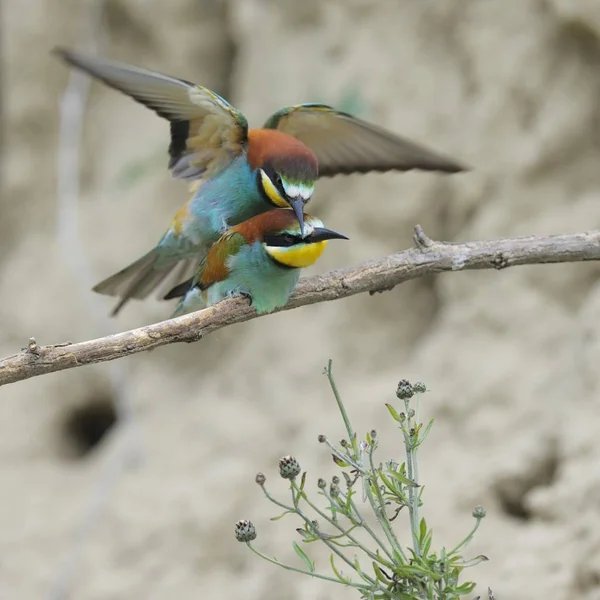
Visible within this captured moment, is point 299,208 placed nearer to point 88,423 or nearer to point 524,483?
point 524,483

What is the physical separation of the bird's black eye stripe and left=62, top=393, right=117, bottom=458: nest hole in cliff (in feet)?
5.29

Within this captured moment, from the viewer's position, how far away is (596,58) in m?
→ 2.34

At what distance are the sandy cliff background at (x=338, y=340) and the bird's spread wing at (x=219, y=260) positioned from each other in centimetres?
73

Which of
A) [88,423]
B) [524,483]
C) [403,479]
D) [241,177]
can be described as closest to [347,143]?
[241,177]

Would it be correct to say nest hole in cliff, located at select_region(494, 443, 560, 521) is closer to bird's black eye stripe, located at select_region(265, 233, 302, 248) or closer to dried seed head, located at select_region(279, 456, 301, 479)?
bird's black eye stripe, located at select_region(265, 233, 302, 248)

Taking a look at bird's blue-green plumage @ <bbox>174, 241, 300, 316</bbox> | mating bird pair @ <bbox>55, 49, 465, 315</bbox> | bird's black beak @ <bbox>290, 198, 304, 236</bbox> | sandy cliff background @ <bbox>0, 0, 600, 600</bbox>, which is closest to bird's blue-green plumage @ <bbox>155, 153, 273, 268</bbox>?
mating bird pair @ <bbox>55, 49, 465, 315</bbox>

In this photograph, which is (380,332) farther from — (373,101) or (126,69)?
(126,69)

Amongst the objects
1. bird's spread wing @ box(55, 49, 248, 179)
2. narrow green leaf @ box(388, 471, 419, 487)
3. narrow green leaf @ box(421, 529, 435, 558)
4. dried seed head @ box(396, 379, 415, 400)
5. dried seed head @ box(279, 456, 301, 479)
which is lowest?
narrow green leaf @ box(421, 529, 435, 558)

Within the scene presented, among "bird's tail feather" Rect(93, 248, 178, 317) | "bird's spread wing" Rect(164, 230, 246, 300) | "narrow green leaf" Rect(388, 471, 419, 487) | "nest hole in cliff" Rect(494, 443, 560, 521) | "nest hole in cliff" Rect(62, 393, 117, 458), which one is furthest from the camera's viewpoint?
"nest hole in cliff" Rect(62, 393, 117, 458)

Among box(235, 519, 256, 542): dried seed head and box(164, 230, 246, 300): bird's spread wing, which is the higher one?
box(164, 230, 246, 300): bird's spread wing

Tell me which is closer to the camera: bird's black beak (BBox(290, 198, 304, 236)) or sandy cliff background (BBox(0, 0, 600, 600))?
bird's black beak (BBox(290, 198, 304, 236))

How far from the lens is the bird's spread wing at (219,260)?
5.63ft

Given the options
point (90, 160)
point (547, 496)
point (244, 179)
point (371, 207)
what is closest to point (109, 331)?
point (90, 160)

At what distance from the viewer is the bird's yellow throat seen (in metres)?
1.62
